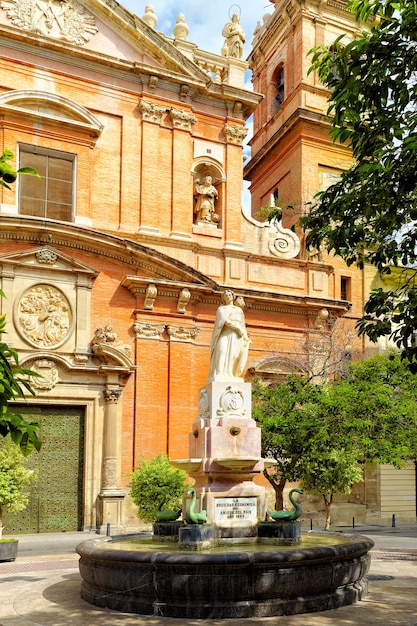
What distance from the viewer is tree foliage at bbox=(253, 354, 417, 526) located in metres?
18.6

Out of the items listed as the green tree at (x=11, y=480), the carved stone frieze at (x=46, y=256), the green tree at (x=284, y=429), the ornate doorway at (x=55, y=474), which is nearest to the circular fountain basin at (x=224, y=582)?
the green tree at (x=11, y=480)

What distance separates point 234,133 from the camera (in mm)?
26906

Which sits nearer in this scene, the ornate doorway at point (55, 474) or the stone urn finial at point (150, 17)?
the ornate doorway at point (55, 474)

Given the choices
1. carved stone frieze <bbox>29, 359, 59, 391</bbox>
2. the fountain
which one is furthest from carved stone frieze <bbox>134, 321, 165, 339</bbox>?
the fountain

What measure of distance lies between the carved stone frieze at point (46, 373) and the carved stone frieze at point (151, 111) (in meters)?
9.25

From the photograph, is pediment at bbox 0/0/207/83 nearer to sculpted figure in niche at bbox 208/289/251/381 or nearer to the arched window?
the arched window

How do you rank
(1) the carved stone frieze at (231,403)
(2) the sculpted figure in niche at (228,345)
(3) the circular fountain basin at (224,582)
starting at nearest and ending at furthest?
(3) the circular fountain basin at (224,582) → (1) the carved stone frieze at (231,403) → (2) the sculpted figure in niche at (228,345)

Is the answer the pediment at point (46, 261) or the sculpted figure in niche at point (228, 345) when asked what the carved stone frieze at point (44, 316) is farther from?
the sculpted figure in niche at point (228, 345)

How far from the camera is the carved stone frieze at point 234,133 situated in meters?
26.8

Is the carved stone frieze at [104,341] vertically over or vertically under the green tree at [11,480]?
over

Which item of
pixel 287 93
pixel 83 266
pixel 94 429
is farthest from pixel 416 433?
pixel 287 93

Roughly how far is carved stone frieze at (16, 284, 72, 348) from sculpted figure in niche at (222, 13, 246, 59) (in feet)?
39.5

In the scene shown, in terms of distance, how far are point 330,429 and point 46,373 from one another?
8355 millimetres

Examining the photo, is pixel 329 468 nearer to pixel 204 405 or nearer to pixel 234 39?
pixel 204 405
